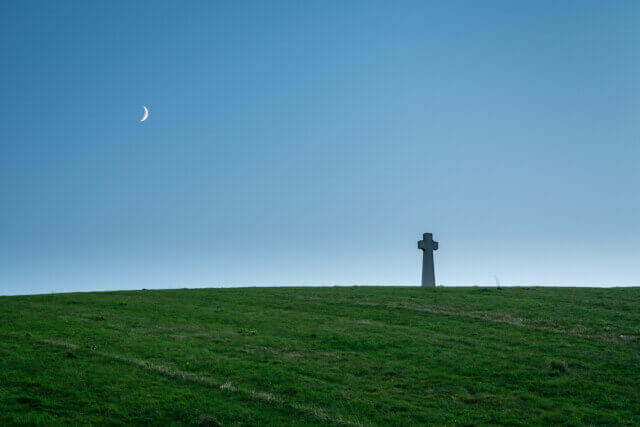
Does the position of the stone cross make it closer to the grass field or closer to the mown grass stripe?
the grass field

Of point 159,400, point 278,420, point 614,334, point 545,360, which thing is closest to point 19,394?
point 159,400

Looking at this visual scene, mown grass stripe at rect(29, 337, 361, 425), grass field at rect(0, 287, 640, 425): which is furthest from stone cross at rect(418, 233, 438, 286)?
mown grass stripe at rect(29, 337, 361, 425)

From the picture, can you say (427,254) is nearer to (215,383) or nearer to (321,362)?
(321,362)

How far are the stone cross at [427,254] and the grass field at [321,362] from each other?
12.5 m

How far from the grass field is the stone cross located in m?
12.5

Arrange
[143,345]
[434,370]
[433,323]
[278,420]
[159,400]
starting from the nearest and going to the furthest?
[278,420], [159,400], [434,370], [143,345], [433,323]

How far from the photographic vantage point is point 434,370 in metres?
17.9

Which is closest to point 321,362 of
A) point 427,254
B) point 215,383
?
point 215,383

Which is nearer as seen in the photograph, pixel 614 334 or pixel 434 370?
pixel 434 370

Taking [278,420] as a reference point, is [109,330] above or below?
above

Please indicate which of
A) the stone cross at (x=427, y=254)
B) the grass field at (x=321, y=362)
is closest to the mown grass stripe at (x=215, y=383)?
the grass field at (x=321, y=362)

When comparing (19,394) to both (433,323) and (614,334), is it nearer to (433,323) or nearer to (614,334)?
(433,323)

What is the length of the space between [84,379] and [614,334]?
77.7 feet

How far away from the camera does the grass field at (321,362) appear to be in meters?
13.8
